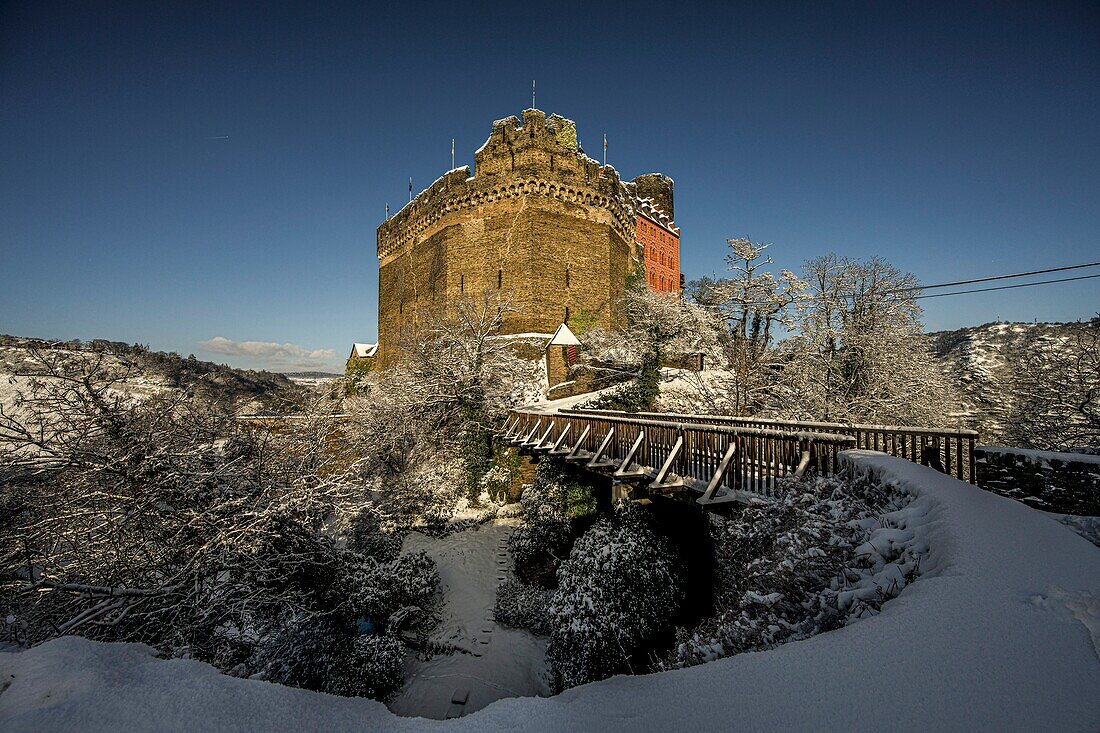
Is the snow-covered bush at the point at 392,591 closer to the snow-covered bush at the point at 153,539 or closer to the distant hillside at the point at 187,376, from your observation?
the snow-covered bush at the point at 153,539

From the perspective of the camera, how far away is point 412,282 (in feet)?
108

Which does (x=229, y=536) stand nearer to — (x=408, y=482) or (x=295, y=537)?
(x=295, y=537)

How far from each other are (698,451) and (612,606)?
3.44m

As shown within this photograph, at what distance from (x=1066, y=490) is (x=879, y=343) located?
1201 cm

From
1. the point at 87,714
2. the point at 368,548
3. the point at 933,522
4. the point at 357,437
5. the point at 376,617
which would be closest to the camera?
the point at 87,714

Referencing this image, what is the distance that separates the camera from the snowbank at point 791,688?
1.48m

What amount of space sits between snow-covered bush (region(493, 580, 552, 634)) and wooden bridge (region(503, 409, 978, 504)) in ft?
11.5

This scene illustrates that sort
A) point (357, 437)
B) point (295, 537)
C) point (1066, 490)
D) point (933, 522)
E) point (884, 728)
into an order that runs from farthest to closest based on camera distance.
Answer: point (357, 437), point (295, 537), point (1066, 490), point (933, 522), point (884, 728)

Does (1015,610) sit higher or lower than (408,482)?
higher

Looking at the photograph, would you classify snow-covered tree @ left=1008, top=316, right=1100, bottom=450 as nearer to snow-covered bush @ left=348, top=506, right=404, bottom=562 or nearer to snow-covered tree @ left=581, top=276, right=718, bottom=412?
snow-covered tree @ left=581, top=276, right=718, bottom=412

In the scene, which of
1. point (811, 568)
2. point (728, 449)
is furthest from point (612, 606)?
point (811, 568)

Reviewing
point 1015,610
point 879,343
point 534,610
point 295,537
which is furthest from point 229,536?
point 879,343

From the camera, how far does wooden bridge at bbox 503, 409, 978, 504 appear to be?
5598mm

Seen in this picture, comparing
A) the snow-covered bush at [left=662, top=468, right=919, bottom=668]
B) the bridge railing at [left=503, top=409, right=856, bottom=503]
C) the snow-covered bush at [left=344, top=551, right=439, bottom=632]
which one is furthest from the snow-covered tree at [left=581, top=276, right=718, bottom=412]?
the snow-covered bush at [left=662, top=468, right=919, bottom=668]
